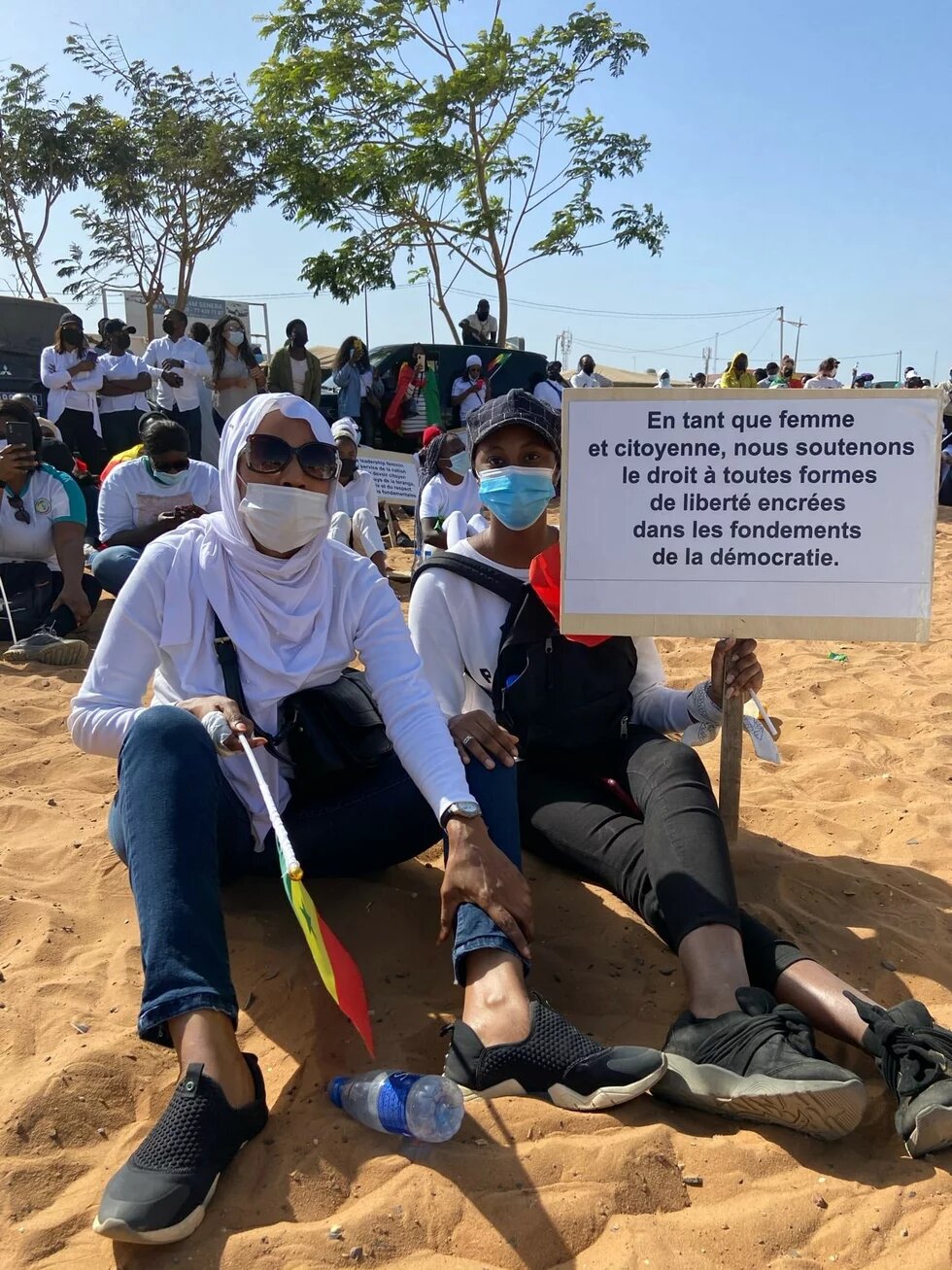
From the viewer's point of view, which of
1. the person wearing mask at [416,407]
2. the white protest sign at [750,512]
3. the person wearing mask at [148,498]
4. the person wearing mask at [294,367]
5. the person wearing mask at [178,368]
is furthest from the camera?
the person wearing mask at [416,407]

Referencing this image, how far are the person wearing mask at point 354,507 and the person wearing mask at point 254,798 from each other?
156 inches

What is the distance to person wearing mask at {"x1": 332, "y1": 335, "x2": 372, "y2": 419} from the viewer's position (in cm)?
1195

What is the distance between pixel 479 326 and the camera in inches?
606

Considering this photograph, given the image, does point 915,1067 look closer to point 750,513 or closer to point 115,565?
point 750,513

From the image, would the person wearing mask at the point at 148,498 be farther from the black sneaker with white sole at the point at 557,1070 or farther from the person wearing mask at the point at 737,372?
the person wearing mask at the point at 737,372

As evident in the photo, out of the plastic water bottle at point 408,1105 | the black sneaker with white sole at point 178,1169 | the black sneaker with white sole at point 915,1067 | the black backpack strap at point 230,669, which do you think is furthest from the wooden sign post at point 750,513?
the black sneaker with white sole at point 178,1169

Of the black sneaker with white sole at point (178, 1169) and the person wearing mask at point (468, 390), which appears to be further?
the person wearing mask at point (468, 390)

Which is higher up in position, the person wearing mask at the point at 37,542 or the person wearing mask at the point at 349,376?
the person wearing mask at the point at 349,376

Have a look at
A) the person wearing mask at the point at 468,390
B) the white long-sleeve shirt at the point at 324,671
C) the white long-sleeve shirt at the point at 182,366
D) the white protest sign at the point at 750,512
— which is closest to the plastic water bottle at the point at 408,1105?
the white long-sleeve shirt at the point at 324,671

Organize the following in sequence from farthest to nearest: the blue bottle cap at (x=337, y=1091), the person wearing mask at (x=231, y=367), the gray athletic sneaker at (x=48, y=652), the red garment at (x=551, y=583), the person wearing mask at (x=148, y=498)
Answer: the person wearing mask at (x=231, y=367) < the person wearing mask at (x=148, y=498) < the gray athletic sneaker at (x=48, y=652) < the red garment at (x=551, y=583) < the blue bottle cap at (x=337, y=1091)

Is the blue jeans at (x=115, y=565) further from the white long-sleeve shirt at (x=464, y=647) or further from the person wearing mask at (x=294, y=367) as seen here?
the person wearing mask at (x=294, y=367)

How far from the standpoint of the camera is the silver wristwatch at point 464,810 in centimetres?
218

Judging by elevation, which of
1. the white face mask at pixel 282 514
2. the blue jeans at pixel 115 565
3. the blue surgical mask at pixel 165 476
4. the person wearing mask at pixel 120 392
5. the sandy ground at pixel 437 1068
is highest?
the person wearing mask at pixel 120 392

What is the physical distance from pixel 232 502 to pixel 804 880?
80.6 inches
